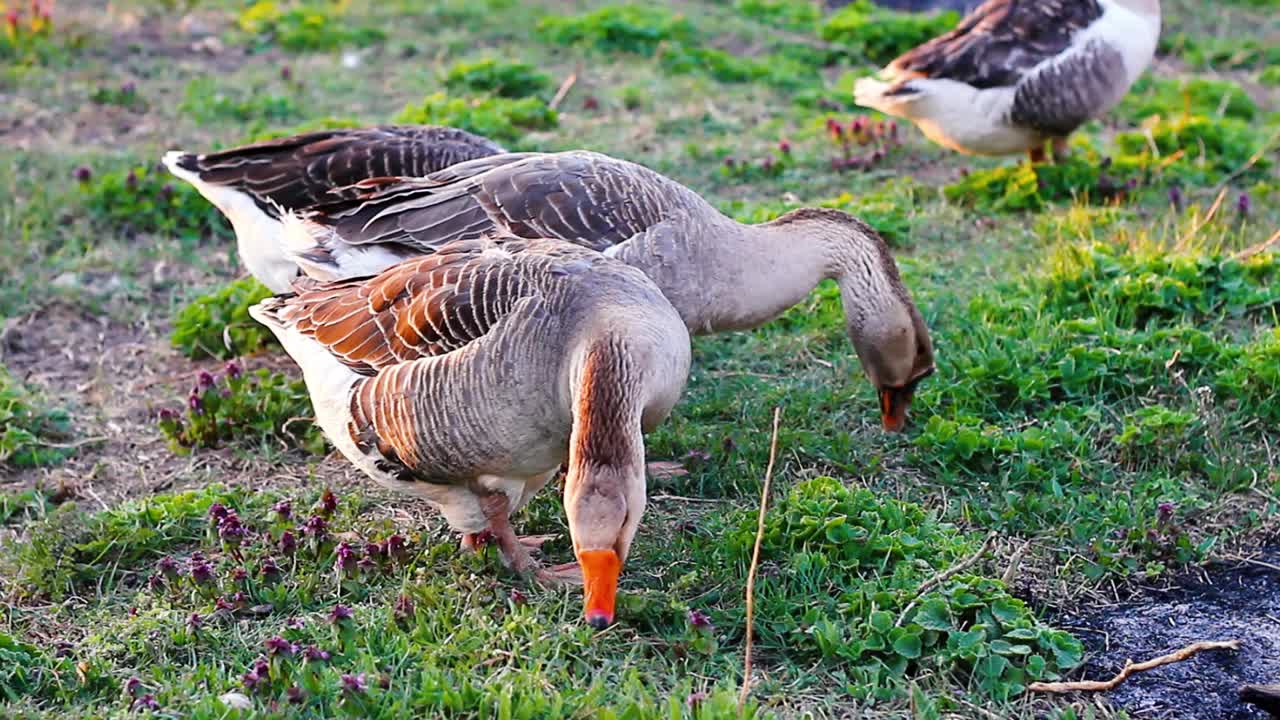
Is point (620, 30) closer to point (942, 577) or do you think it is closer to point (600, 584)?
point (942, 577)

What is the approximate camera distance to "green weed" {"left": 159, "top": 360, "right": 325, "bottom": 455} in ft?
17.8

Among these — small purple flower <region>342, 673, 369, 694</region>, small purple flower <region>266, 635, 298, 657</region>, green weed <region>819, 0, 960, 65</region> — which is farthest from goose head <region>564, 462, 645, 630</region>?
green weed <region>819, 0, 960, 65</region>

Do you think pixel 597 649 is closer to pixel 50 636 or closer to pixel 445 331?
pixel 445 331

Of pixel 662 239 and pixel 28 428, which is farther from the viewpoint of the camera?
pixel 28 428

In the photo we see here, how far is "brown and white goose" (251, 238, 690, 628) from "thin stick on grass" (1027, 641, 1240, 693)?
1242 millimetres

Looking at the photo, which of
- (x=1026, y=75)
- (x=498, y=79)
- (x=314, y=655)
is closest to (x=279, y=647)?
(x=314, y=655)

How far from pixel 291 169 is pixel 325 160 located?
0.16 m

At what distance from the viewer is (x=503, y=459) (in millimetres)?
4039

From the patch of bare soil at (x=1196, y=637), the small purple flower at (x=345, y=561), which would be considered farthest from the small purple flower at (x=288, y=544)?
the patch of bare soil at (x=1196, y=637)

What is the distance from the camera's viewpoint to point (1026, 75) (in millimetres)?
7633

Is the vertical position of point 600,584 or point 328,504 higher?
point 600,584

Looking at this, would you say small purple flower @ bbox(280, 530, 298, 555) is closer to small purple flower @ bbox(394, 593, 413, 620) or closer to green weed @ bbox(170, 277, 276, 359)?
small purple flower @ bbox(394, 593, 413, 620)

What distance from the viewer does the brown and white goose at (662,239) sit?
5059mm

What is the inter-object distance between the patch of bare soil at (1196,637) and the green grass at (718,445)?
0.36 feet
